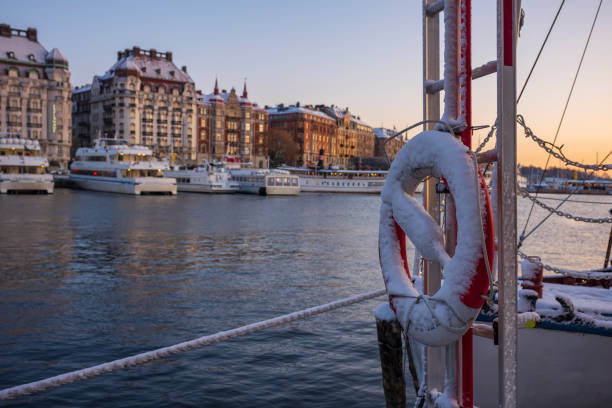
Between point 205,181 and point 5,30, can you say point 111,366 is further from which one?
point 5,30

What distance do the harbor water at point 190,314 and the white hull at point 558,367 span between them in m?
2.62

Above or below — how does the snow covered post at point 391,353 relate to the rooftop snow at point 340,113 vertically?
below

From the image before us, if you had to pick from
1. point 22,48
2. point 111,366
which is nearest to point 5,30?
point 22,48

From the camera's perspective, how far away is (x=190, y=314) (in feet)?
36.5

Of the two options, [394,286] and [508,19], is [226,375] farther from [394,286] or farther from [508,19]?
[508,19]

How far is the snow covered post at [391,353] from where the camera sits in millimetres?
3943

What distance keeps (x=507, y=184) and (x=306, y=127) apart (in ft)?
386

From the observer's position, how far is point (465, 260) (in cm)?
325

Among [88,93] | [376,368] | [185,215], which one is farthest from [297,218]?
[88,93]

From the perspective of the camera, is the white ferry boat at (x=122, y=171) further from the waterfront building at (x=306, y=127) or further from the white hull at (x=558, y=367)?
the white hull at (x=558, y=367)

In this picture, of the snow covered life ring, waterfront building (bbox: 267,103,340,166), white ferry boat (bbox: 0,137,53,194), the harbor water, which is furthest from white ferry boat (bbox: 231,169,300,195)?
the snow covered life ring

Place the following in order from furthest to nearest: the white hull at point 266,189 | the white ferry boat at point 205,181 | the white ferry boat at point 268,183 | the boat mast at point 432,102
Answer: the white ferry boat at point 268,183 → the white hull at point 266,189 → the white ferry boat at point 205,181 → the boat mast at point 432,102

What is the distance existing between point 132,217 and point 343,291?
23.6 metres

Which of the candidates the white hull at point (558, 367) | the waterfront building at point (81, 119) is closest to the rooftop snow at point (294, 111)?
the waterfront building at point (81, 119)
